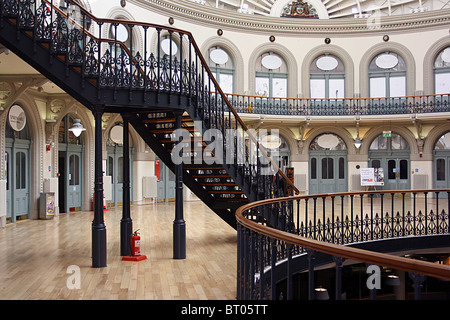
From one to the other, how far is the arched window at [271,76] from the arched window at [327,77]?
1.35 meters

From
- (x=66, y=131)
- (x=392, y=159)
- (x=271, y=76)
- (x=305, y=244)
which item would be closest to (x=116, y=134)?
(x=66, y=131)

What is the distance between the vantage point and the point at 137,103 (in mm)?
7512

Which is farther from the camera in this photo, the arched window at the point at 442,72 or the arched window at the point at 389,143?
the arched window at the point at 389,143

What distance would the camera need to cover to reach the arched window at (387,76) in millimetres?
20766

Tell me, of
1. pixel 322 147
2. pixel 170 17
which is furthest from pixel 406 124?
pixel 170 17

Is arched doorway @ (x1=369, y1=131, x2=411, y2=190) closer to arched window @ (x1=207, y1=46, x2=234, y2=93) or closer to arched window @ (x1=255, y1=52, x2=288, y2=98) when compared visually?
arched window @ (x1=255, y1=52, x2=288, y2=98)

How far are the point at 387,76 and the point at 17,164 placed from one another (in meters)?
16.2

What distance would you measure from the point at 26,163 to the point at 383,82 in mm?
15707

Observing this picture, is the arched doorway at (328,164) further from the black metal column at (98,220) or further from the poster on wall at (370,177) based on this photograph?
the black metal column at (98,220)

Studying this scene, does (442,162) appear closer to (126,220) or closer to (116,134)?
(116,134)

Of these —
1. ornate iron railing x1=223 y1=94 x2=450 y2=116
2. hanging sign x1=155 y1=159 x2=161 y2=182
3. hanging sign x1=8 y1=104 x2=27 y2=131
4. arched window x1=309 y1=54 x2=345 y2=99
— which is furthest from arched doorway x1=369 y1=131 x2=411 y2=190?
hanging sign x1=8 y1=104 x2=27 y2=131

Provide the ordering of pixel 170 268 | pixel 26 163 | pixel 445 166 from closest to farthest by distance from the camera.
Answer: pixel 170 268 → pixel 26 163 → pixel 445 166

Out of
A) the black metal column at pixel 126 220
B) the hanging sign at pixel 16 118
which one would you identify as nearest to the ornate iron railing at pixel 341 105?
the hanging sign at pixel 16 118

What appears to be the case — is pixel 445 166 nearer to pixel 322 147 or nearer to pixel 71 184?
pixel 322 147
